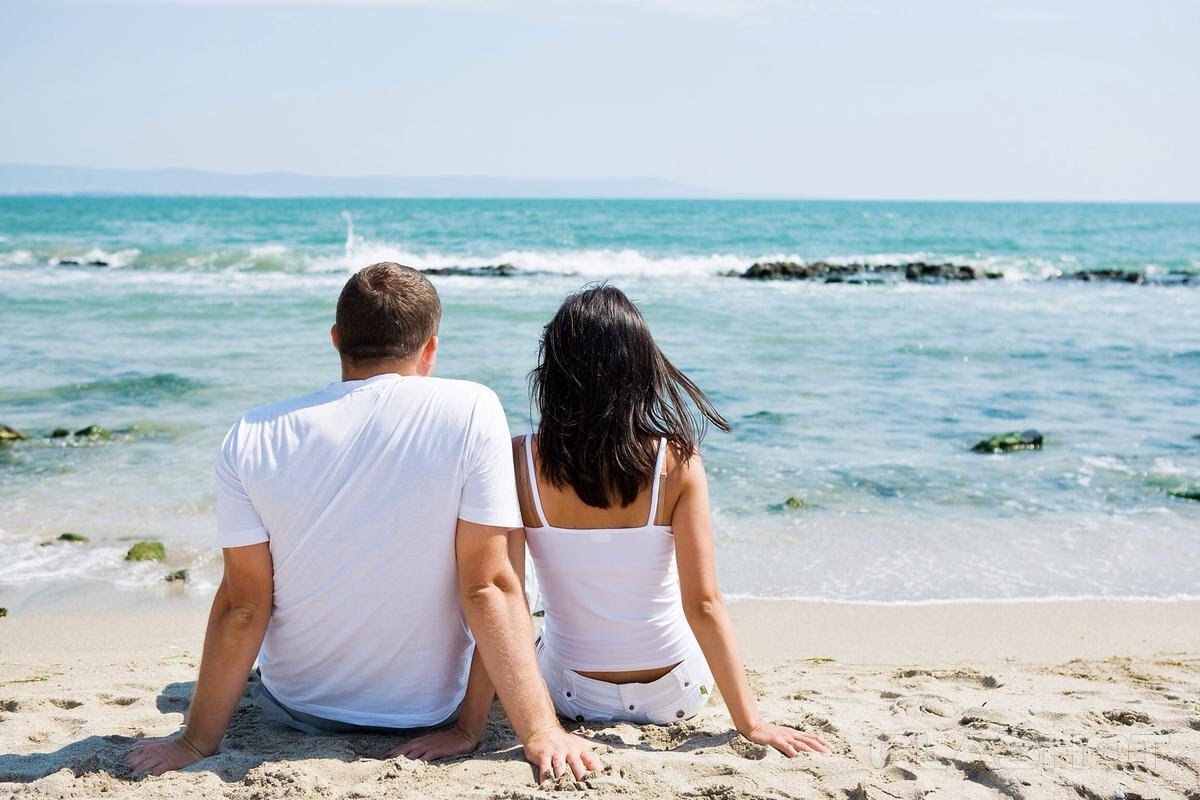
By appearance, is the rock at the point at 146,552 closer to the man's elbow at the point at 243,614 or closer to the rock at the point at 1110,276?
the man's elbow at the point at 243,614

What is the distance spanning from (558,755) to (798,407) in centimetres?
784

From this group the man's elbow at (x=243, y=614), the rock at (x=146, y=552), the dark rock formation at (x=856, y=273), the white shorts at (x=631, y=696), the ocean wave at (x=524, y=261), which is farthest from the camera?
the ocean wave at (x=524, y=261)

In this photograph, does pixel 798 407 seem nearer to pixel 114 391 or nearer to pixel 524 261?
pixel 114 391

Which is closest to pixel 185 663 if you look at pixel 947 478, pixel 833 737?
pixel 833 737

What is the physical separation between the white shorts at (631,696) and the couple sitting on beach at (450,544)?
0.6 inches

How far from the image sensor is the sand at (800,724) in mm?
2824

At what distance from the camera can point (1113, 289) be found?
992 inches

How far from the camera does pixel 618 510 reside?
3100 millimetres

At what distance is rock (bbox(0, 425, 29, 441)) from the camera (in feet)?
28.4

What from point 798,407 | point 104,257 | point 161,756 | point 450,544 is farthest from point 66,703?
point 104,257

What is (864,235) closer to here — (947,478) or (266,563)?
(947,478)

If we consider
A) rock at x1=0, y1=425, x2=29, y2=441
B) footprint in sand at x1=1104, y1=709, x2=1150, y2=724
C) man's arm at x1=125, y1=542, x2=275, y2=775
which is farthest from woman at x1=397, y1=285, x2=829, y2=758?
rock at x1=0, y1=425, x2=29, y2=441

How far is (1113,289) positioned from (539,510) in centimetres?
2572

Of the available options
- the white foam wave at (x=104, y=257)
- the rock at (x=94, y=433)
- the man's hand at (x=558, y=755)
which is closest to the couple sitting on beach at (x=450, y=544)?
the man's hand at (x=558, y=755)
